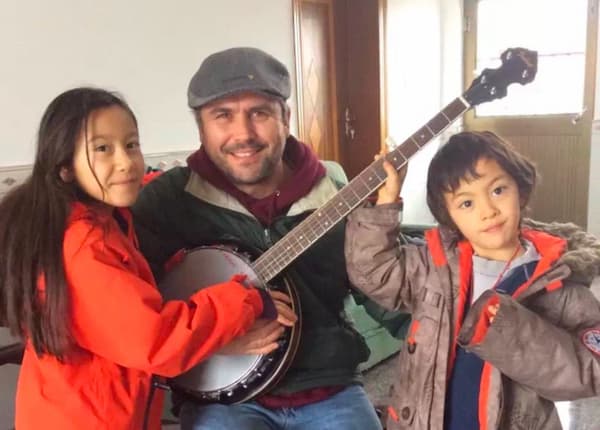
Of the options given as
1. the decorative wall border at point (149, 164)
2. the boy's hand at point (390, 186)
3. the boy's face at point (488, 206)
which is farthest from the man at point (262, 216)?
the decorative wall border at point (149, 164)

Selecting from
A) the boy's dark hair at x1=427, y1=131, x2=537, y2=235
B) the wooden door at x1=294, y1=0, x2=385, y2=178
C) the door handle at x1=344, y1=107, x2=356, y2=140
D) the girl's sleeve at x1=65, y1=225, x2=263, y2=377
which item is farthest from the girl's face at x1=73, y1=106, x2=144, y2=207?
the door handle at x1=344, y1=107, x2=356, y2=140

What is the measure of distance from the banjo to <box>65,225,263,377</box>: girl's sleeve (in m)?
0.23

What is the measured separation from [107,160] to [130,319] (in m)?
0.30

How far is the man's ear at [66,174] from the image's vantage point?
114cm

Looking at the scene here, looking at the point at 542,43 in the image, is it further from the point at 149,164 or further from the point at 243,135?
the point at 243,135

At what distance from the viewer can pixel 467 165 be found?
1.21 meters

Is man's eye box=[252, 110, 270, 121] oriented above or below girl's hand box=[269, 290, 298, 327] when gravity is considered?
above

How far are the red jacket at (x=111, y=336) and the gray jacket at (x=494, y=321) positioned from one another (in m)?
0.30

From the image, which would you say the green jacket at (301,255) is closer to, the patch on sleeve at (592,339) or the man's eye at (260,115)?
the man's eye at (260,115)

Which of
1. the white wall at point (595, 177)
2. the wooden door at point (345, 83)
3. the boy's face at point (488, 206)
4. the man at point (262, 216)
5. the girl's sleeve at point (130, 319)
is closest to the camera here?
the girl's sleeve at point (130, 319)

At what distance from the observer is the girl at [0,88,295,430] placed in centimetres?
105

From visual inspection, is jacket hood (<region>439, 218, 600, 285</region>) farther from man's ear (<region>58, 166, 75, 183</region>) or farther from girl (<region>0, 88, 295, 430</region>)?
man's ear (<region>58, 166, 75, 183</region>)

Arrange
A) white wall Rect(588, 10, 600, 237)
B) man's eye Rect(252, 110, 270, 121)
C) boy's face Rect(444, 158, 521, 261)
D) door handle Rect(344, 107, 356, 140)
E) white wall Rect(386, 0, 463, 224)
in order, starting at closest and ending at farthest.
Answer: boy's face Rect(444, 158, 521, 261) → man's eye Rect(252, 110, 270, 121) → door handle Rect(344, 107, 356, 140) → white wall Rect(386, 0, 463, 224) → white wall Rect(588, 10, 600, 237)

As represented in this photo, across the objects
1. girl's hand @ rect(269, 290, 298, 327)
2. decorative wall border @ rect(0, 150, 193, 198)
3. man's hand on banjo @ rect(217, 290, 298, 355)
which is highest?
decorative wall border @ rect(0, 150, 193, 198)
